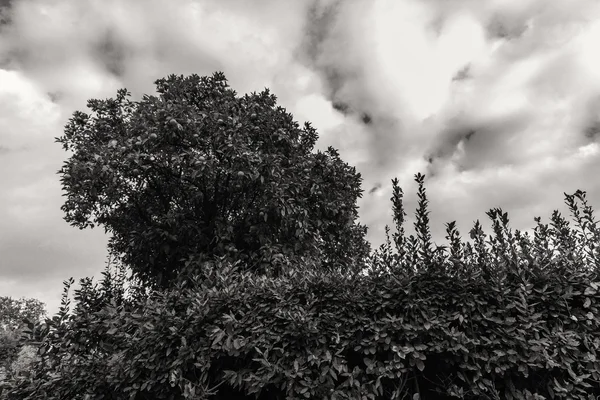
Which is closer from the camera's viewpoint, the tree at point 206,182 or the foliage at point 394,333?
the foliage at point 394,333

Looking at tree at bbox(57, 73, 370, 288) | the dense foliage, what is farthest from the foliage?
tree at bbox(57, 73, 370, 288)

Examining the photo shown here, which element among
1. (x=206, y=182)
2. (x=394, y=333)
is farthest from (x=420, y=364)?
(x=206, y=182)

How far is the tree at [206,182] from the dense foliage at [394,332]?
306 cm

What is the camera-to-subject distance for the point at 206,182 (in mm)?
9172

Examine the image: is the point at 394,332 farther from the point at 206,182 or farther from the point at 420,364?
the point at 206,182

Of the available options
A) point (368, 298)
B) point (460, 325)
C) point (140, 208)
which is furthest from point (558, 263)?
point (140, 208)

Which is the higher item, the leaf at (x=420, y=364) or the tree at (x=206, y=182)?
the tree at (x=206, y=182)

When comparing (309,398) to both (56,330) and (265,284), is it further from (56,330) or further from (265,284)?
(56,330)

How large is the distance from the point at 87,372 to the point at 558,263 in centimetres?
Answer: 559

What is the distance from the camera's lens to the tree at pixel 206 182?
7938 mm

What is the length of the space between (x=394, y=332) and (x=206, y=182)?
21.8 ft

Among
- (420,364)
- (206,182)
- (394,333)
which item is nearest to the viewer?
(420,364)

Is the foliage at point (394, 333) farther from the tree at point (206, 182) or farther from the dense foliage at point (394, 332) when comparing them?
the tree at point (206, 182)

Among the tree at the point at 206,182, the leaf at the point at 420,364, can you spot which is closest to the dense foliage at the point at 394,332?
the leaf at the point at 420,364
